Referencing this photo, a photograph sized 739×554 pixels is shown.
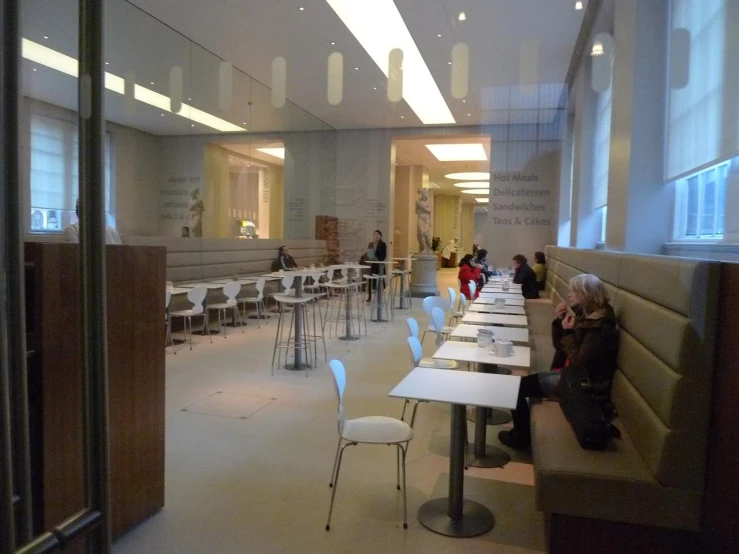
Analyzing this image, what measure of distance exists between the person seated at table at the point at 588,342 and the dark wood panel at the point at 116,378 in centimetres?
224

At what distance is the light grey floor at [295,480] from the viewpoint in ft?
8.78

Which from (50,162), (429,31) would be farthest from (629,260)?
(429,31)

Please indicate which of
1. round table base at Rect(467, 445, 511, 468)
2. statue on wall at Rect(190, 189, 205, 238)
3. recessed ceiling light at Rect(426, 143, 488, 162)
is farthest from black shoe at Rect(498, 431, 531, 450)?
recessed ceiling light at Rect(426, 143, 488, 162)

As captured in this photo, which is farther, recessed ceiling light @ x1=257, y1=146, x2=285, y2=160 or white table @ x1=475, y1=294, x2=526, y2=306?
recessed ceiling light @ x1=257, y1=146, x2=285, y2=160

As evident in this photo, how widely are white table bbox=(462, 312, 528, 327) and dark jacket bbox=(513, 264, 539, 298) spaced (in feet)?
11.5

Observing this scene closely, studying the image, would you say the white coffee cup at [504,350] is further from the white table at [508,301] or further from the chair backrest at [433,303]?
the white table at [508,301]

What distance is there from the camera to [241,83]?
10.9 meters

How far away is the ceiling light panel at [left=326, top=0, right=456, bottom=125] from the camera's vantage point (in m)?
8.07

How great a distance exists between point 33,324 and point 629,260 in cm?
308

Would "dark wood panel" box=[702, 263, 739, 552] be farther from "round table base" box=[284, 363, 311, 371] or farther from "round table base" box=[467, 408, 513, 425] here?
"round table base" box=[284, 363, 311, 371]

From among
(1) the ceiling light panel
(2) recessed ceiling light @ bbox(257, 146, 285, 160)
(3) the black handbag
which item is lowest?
(3) the black handbag

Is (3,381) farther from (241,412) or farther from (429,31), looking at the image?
(429,31)

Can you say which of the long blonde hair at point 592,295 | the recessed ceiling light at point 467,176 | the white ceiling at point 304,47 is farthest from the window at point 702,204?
the recessed ceiling light at point 467,176

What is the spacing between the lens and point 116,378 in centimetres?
260
